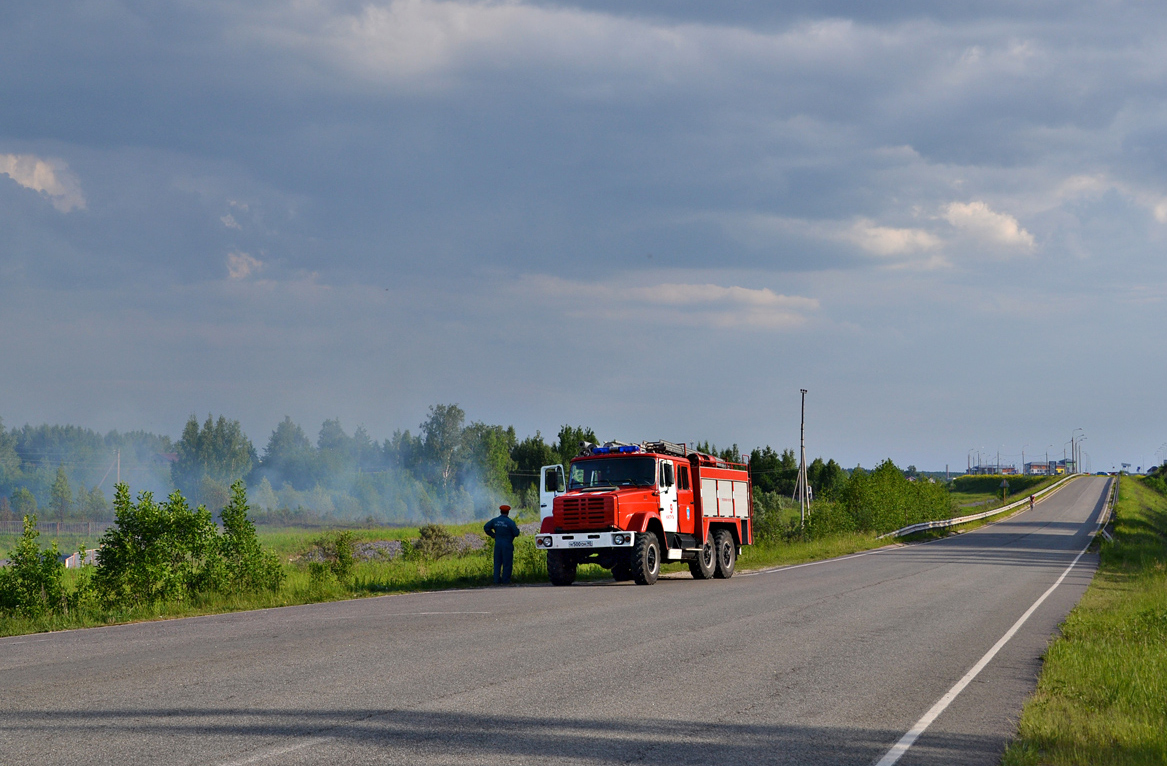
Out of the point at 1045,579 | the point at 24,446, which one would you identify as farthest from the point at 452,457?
the point at 1045,579

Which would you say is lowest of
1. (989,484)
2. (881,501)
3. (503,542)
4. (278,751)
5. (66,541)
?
(66,541)

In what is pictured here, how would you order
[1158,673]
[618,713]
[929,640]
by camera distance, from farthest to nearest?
[929,640] < [1158,673] < [618,713]

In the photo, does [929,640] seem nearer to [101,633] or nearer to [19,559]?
[101,633]

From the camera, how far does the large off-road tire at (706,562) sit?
22766 millimetres

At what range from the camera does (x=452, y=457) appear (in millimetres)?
132000

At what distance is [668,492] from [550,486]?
2.66m

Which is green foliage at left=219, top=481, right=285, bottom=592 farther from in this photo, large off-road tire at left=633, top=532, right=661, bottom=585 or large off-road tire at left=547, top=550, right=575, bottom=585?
large off-road tire at left=633, top=532, right=661, bottom=585

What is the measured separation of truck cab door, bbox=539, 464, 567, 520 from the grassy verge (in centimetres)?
1022

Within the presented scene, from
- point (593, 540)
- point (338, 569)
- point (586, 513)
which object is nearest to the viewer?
point (593, 540)

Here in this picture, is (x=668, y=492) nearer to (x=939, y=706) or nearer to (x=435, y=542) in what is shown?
(x=939, y=706)

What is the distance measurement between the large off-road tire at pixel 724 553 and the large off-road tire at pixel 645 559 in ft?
10.9

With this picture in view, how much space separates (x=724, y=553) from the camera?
23609 mm

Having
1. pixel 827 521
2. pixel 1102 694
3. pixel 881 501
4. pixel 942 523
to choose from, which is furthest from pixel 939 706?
pixel 942 523

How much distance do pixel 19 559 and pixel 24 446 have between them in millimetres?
156252
